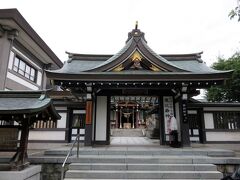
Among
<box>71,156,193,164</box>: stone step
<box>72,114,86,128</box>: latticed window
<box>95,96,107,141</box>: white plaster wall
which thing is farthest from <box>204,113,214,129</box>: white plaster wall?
<box>72,114,86,128</box>: latticed window

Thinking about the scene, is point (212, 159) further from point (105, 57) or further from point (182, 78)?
point (105, 57)

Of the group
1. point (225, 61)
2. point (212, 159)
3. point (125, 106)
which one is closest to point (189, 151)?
point (212, 159)

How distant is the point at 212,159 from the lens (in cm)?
752

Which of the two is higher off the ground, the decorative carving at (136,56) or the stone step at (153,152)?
the decorative carving at (136,56)

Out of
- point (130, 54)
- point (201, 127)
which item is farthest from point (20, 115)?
point (201, 127)

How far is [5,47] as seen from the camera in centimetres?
1373

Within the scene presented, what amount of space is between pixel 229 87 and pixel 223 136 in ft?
35.2

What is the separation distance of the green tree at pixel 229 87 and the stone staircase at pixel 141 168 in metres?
15.4

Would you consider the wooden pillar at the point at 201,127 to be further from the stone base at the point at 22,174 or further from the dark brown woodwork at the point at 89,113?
the stone base at the point at 22,174

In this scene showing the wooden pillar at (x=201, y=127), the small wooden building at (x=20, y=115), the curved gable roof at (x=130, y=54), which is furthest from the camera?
the wooden pillar at (x=201, y=127)

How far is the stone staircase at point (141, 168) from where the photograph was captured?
6684 mm

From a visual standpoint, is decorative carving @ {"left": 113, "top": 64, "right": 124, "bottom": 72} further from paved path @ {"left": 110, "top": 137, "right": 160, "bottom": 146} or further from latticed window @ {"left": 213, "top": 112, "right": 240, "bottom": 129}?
latticed window @ {"left": 213, "top": 112, "right": 240, "bottom": 129}

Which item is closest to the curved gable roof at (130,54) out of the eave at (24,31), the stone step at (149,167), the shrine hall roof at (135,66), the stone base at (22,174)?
the shrine hall roof at (135,66)

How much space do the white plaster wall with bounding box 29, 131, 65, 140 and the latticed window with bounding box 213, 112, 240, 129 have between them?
9540mm
